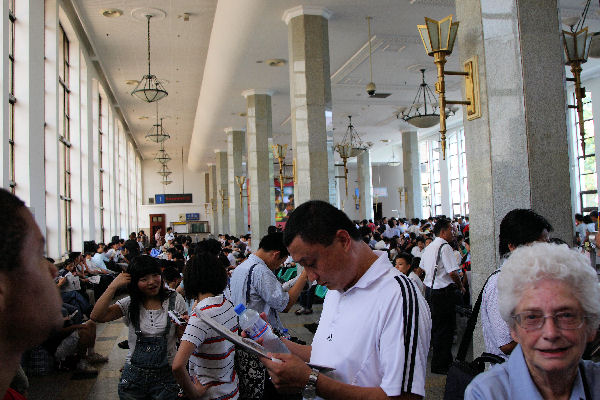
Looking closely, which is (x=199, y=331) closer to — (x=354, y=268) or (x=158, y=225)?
(x=354, y=268)

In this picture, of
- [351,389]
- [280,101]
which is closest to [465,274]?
[351,389]

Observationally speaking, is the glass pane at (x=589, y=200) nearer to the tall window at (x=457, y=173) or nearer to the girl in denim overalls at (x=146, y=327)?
the tall window at (x=457, y=173)

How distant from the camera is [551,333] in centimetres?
135

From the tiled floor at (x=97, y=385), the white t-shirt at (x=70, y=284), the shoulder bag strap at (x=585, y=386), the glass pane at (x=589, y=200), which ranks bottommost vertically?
the tiled floor at (x=97, y=385)

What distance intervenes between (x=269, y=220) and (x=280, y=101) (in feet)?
14.9

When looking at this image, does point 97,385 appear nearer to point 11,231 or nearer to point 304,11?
point 11,231

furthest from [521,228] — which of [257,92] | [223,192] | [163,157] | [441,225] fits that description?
[163,157]

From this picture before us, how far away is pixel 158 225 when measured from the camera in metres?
42.6

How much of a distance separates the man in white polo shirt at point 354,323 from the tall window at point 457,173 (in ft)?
94.6

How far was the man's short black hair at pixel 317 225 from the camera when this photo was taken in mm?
1915

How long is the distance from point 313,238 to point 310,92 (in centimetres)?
814

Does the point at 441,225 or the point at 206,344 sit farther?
the point at 441,225

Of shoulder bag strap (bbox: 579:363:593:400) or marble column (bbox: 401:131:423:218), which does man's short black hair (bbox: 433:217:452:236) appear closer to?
shoulder bag strap (bbox: 579:363:593:400)

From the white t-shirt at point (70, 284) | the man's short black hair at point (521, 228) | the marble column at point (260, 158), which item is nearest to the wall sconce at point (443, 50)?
the man's short black hair at point (521, 228)
